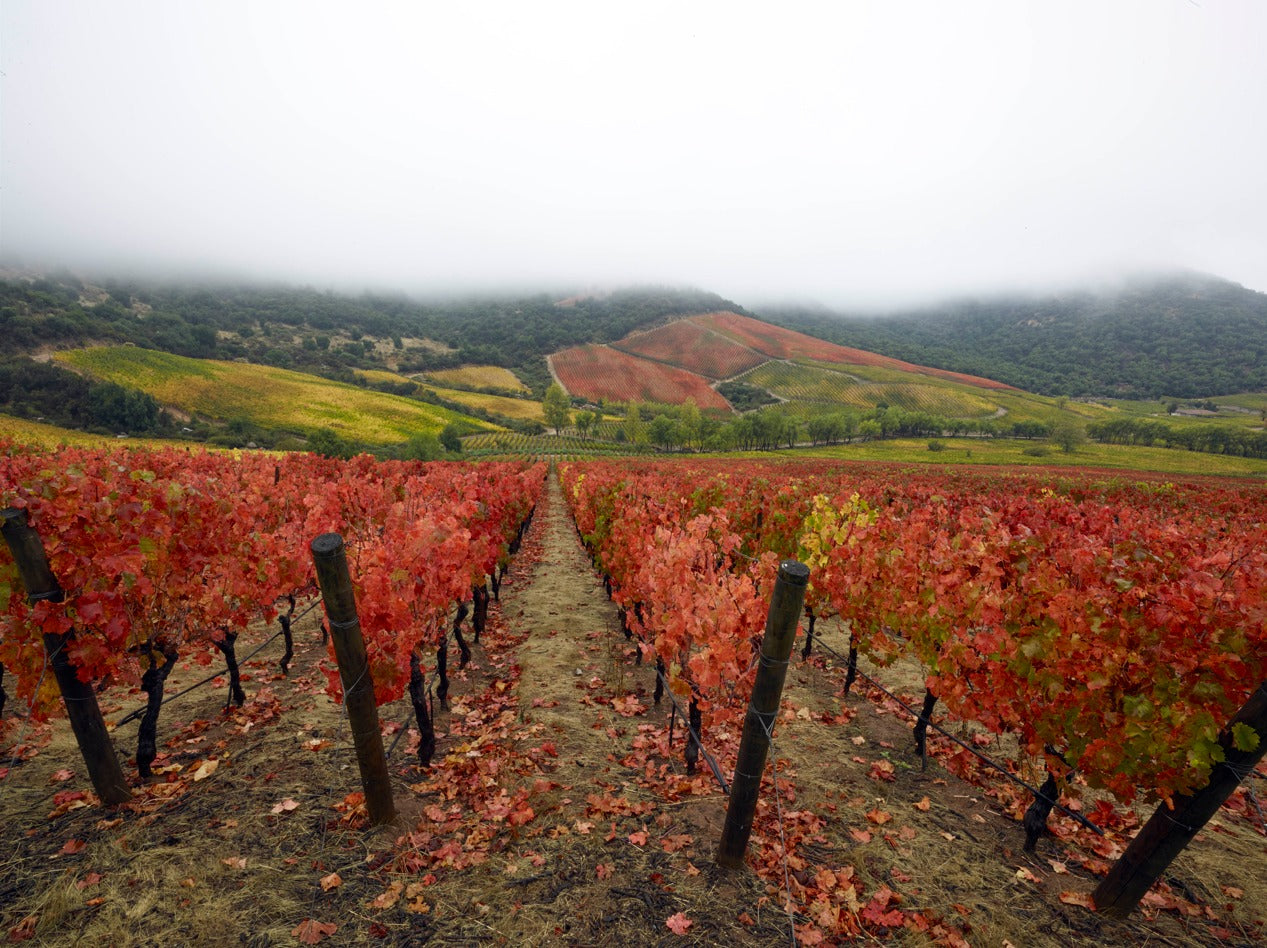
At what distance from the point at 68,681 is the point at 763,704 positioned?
6479 millimetres

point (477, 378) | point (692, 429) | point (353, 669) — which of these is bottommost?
point (692, 429)

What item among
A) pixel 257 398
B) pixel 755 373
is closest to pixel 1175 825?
pixel 257 398

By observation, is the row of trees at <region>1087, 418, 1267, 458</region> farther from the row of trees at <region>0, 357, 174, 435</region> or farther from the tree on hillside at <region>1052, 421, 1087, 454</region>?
the row of trees at <region>0, 357, 174, 435</region>

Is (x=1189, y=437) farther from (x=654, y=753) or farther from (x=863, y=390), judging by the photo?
(x=654, y=753)

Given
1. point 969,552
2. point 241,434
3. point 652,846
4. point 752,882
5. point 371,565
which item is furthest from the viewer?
point 241,434

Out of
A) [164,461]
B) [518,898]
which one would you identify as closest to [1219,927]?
[518,898]

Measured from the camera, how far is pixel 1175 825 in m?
3.77

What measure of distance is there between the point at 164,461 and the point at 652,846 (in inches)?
680

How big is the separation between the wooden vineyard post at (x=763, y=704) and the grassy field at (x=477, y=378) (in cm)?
12994

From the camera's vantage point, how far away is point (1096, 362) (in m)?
196

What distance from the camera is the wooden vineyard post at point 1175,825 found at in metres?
3.41

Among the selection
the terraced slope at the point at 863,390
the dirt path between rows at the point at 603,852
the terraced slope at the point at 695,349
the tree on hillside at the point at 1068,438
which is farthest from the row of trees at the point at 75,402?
the tree on hillside at the point at 1068,438

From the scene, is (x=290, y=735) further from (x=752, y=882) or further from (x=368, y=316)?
(x=368, y=316)

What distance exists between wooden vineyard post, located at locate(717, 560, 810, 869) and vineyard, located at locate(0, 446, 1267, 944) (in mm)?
180
